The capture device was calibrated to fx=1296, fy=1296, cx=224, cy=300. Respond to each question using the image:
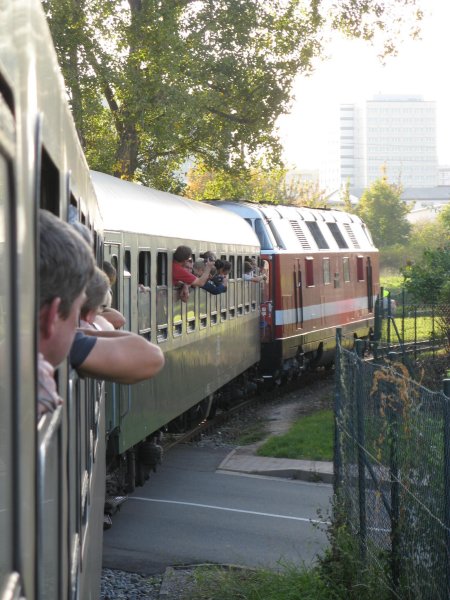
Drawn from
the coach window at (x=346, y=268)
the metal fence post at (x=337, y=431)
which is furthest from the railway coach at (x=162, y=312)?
the coach window at (x=346, y=268)

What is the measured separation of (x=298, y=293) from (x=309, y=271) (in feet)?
3.91

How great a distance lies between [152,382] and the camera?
13.0 meters

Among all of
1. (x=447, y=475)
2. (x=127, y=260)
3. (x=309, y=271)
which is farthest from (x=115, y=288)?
(x=309, y=271)

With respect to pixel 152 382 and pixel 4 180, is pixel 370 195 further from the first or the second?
pixel 4 180

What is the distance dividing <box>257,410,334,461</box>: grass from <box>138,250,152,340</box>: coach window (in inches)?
218

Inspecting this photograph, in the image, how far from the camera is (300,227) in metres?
26.9

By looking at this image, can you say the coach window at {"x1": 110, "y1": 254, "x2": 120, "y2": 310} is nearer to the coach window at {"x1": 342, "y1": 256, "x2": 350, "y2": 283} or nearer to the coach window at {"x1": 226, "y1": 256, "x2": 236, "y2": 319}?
the coach window at {"x1": 226, "y1": 256, "x2": 236, "y2": 319}

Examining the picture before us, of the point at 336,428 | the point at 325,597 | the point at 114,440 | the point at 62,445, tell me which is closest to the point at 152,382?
the point at 114,440

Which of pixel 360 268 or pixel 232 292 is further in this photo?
pixel 360 268

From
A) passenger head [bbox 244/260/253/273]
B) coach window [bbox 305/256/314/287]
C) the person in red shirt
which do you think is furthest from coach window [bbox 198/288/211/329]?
coach window [bbox 305/256/314/287]

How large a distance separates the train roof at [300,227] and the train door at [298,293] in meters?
0.36

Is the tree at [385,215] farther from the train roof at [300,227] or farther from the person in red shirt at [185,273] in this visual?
the person in red shirt at [185,273]

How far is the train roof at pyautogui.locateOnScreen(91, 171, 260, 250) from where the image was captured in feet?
36.0

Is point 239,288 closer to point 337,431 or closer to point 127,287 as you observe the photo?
point 127,287
